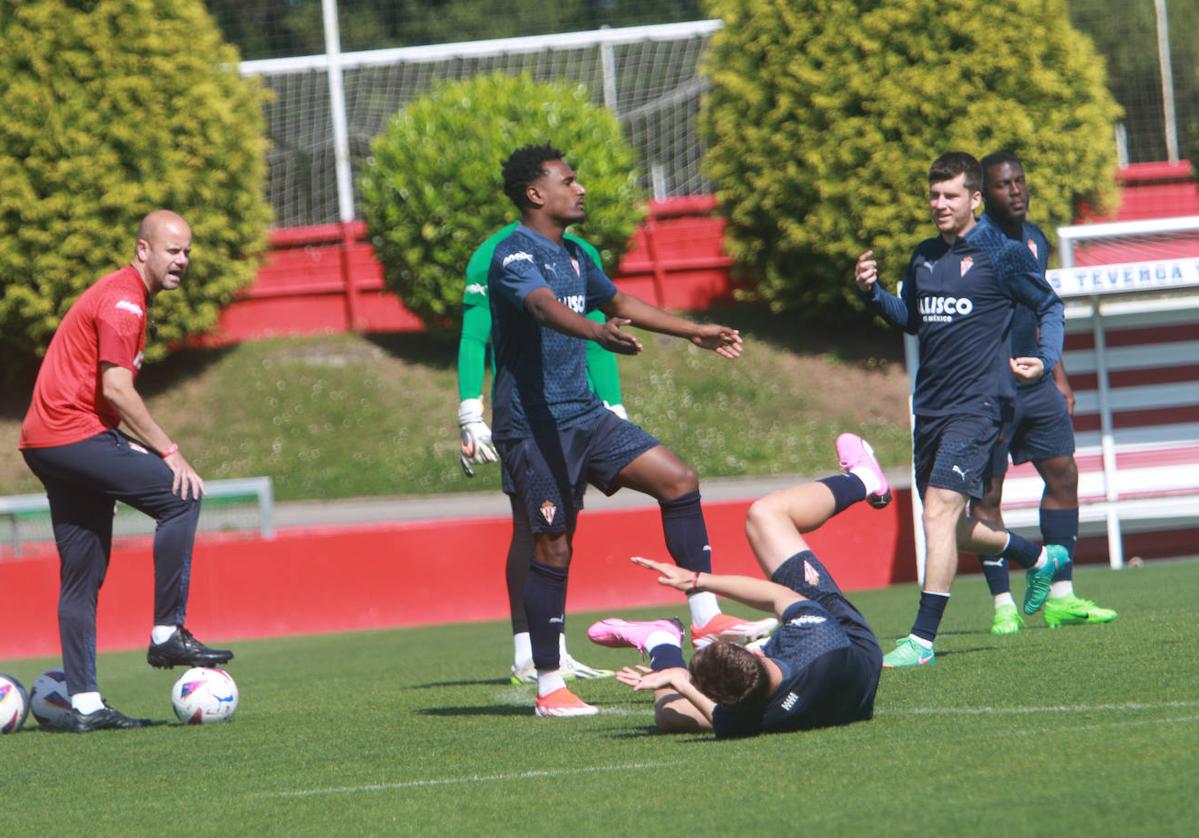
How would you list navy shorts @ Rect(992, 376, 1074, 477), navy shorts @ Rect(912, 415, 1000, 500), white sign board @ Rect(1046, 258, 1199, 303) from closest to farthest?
navy shorts @ Rect(912, 415, 1000, 500), navy shorts @ Rect(992, 376, 1074, 477), white sign board @ Rect(1046, 258, 1199, 303)

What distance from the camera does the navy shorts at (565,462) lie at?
7.14 meters

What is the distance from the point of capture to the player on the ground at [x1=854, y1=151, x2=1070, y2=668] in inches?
320

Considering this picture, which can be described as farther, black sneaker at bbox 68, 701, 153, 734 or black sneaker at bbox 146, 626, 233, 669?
black sneaker at bbox 68, 701, 153, 734

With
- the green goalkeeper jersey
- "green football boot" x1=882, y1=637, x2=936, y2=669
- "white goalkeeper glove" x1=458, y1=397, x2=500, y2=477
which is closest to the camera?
"green football boot" x1=882, y1=637, x2=936, y2=669

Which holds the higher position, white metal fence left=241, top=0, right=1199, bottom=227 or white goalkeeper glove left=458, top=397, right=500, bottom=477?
white metal fence left=241, top=0, right=1199, bottom=227

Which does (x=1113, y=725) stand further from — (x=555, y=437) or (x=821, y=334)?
(x=821, y=334)

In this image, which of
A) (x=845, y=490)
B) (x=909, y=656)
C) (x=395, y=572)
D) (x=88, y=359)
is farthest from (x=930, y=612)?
(x=395, y=572)

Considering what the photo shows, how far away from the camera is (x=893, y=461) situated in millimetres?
26438

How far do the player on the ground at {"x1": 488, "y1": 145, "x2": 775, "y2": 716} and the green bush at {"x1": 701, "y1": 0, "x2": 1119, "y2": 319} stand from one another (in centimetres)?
2059

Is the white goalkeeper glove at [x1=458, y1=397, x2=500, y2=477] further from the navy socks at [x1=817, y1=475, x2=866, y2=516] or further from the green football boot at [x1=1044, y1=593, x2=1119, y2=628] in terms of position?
the green football boot at [x1=1044, y1=593, x2=1119, y2=628]

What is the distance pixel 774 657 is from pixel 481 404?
125 inches

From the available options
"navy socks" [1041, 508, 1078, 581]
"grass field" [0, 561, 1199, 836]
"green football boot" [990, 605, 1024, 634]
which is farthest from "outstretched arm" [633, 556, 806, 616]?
"navy socks" [1041, 508, 1078, 581]

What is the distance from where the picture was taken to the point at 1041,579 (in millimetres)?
9258

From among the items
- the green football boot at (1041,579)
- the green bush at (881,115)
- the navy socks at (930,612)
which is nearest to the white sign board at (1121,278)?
the green football boot at (1041,579)
